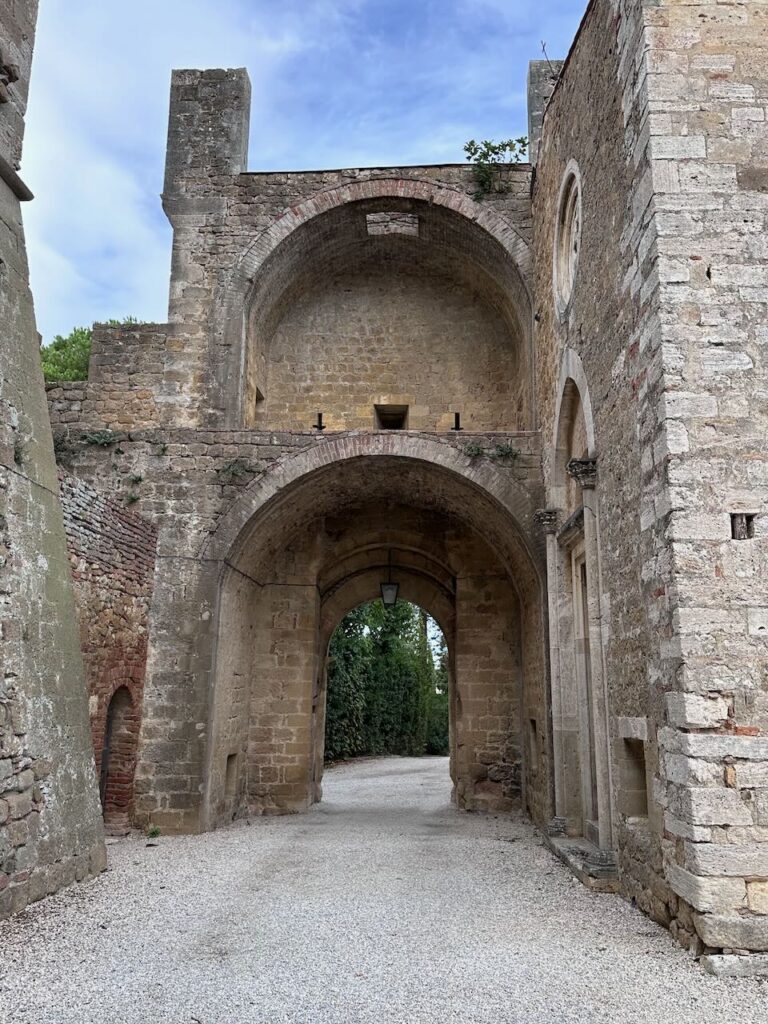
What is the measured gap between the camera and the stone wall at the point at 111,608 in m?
7.13

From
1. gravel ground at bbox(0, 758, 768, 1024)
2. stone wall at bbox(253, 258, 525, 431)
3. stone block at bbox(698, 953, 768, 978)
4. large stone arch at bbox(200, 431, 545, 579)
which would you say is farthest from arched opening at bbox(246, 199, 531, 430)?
stone block at bbox(698, 953, 768, 978)

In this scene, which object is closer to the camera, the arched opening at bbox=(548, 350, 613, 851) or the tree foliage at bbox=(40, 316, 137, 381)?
the arched opening at bbox=(548, 350, 613, 851)

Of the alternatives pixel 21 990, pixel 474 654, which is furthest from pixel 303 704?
pixel 21 990

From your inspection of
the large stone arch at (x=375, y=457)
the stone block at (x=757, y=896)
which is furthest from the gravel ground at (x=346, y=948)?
the large stone arch at (x=375, y=457)

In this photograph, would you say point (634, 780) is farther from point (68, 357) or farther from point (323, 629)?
point (68, 357)

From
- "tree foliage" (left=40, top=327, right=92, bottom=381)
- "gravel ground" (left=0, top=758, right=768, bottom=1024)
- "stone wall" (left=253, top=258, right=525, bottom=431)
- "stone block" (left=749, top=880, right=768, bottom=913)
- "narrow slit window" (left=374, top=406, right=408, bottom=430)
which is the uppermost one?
"tree foliage" (left=40, top=327, right=92, bottom=381)

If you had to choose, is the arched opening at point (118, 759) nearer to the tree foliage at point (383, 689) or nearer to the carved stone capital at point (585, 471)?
the carved stone capital at point (585, 471)

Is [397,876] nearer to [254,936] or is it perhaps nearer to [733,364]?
[254,936]

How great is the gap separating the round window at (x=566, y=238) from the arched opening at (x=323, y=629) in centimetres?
224

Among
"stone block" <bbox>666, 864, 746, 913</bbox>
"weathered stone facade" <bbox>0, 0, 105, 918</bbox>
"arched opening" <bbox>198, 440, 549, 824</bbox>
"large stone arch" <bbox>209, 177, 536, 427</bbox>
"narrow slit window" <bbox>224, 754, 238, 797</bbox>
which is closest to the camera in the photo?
"stone block" <bbox>666, 864, 746, 913</bbox>

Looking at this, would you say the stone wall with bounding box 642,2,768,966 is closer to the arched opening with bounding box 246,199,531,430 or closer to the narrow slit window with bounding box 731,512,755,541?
the narrow slit window with bounding box 731,512,755,541

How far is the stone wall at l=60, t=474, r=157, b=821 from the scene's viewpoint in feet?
23.4

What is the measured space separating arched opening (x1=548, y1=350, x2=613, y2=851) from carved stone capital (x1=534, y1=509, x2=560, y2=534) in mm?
10

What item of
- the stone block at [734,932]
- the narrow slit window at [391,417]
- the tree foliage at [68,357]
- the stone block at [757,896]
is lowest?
the stone block at [734,932]
